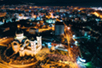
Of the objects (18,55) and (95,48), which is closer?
(18,55)

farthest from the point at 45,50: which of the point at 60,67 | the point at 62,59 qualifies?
the point at 60,67

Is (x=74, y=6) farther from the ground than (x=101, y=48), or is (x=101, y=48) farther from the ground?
(x=74, y=6)

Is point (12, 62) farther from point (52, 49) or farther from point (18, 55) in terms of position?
point (52, 49)

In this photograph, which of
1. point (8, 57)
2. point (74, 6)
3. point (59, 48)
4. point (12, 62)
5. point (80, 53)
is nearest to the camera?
point (12, 62)
